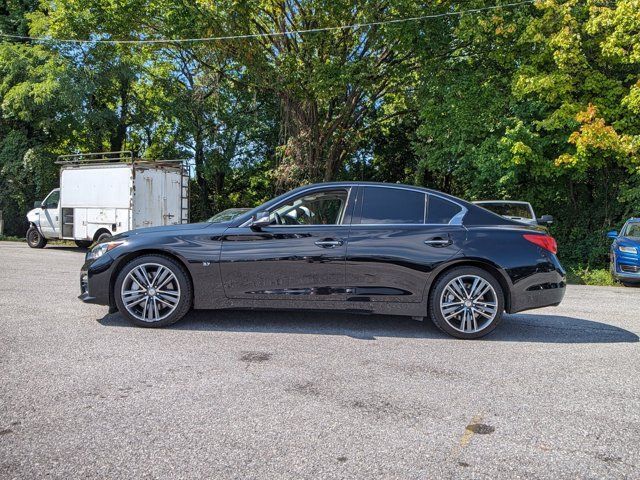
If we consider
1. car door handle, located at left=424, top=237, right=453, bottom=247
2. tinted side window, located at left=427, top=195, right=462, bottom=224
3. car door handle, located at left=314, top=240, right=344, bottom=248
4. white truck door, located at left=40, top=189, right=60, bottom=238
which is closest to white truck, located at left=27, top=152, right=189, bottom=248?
white truck door, located at left=40, top=189, right=60, bottom=238

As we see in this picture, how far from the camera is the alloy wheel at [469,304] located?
5.26 m

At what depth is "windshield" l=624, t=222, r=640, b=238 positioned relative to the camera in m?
12.1

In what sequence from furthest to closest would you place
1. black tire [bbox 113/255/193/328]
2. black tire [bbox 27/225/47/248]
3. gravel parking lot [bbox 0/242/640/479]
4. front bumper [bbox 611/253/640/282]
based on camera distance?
1. black tire [bbox 27/225/47/248]
2. front bumper [bbox 611/253/640/282]
3. black tire [bbox 113/255/193/328]
4. gravel parking lot [bbox 0/242/640/479]

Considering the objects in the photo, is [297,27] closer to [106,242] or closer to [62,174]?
[62,174]

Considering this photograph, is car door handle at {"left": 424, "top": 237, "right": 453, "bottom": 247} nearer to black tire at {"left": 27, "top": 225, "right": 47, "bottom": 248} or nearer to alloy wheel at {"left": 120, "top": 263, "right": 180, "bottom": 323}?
alloy wheel at {"left": 120, "top": 263, "right": 180, "bottom": 323}

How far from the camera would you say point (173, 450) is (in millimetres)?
2664

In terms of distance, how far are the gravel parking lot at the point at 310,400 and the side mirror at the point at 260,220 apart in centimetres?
110

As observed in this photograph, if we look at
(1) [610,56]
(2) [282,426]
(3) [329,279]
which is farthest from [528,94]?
(2) [282,426]

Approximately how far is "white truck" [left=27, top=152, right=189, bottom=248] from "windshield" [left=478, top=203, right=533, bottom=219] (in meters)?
9.06

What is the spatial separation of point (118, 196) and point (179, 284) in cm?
A: 1093

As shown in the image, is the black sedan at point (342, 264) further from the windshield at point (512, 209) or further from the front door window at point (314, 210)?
the windshield at point (512, 209)

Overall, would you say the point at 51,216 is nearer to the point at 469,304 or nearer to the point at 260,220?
the point at 260,220

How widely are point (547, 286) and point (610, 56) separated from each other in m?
11.4

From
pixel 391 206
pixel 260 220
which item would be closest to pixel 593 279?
pixel 391 206
